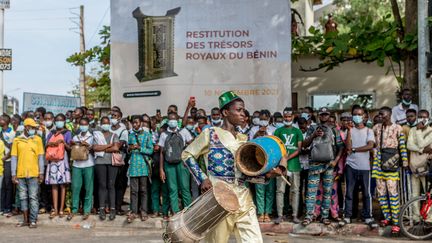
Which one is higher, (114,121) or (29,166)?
(114,121)

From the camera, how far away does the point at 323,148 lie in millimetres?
9789

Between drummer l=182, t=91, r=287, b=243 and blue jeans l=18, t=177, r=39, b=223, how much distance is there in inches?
231

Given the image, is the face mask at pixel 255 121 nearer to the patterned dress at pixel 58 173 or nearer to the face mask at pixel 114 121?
the face mask at pixel 114 121

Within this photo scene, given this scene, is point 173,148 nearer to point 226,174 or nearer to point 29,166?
point 29,166

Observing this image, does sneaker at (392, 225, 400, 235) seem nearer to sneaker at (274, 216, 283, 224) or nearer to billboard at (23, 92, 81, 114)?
sneaker at (274, 216, 283, 224)

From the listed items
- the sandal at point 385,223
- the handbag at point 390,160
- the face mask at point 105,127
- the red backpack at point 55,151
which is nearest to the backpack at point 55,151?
the red backpack at point 55,151

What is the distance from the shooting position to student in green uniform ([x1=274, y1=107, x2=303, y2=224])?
10.2m

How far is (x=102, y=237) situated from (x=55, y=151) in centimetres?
191

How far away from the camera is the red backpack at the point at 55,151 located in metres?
10.8

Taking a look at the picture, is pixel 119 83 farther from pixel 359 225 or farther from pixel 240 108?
pixel 240 108

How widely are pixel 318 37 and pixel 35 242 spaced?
7380 mm

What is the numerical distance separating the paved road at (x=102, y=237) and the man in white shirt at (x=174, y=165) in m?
0.76

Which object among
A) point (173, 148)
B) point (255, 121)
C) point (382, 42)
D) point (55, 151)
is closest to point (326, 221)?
point (255, 121)

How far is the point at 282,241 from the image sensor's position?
9445 millimetres
